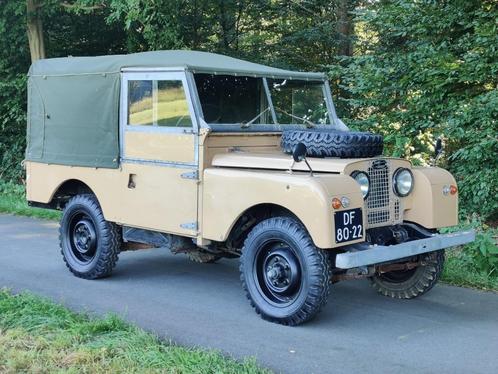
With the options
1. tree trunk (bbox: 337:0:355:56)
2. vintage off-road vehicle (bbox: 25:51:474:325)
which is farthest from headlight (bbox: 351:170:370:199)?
tree trunk (bbox: 337:0:355:56)

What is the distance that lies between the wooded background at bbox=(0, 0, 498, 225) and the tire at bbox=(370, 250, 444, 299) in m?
2.98

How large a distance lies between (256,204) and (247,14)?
1050 cm

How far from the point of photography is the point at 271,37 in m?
14.6

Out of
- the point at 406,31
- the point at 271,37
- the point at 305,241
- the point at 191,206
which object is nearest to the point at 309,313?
the point at 305,241

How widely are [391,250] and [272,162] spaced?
1.23 m

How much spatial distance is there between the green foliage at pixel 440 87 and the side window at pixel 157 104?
14.2 feet

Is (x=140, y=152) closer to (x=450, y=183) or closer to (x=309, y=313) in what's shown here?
(x=309, y=313)

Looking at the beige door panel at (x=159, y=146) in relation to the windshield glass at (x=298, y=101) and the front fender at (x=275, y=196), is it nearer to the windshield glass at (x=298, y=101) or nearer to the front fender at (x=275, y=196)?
the front fender at (x=275, y=196)

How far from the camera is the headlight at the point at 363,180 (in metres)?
5.08

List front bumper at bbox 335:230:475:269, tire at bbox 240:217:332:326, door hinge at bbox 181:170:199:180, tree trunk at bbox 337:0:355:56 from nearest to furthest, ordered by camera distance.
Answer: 1. front bumper at bbox 335:230:475:269
2. tire at bbox 240:217:332:326
3. door hinge at bbox 181:170:199:180
4. tree trunk at bbox 337:0:355:56

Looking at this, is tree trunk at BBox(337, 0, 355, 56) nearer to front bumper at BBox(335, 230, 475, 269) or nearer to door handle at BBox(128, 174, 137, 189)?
door handle at BBox(128, 174, 137, 189)

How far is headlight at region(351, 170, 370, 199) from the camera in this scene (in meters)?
5.08

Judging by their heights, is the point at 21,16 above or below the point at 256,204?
above

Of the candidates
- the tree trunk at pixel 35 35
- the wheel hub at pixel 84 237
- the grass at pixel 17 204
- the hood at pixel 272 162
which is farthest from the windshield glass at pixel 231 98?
the tree trunk at pixel 35 35
